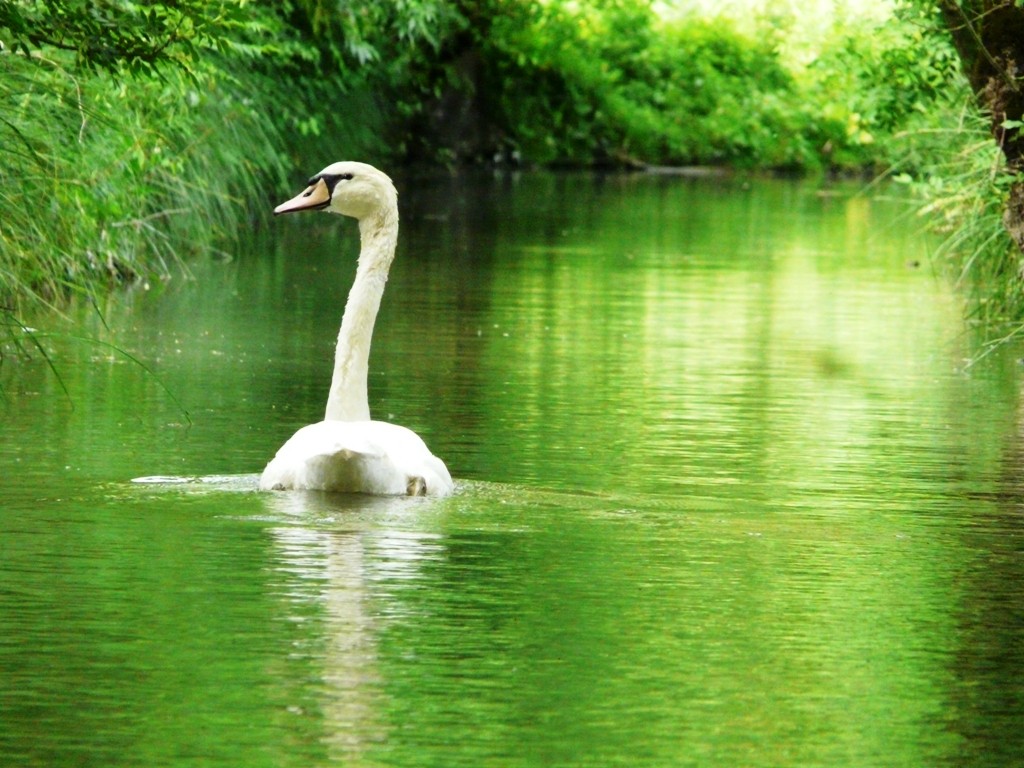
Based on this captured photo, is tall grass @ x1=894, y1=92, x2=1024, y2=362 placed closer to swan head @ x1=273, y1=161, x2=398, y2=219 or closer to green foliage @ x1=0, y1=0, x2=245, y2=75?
swan head @ x1=273, y1=161, x2=398, y2=219

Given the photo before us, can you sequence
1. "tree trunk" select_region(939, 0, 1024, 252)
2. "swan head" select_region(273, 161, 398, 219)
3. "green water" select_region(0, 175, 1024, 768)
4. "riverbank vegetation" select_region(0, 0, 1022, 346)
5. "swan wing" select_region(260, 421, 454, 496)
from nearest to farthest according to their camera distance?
"green water" select_region(0, 175, 1024, 768), "swan wing" select_region(260, 421, 454, 496), "swan head" select_region(273, 161, 398, 219), "tree trunk" select_region(939, 0, 1024, 252), "riverbank vegetation" select_region(0, 0, 1022, 346)

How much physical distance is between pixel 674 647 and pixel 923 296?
1684cm

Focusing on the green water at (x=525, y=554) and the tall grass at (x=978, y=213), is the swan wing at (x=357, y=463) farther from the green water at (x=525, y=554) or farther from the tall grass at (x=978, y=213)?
the tall grass at (x=978, y=213)

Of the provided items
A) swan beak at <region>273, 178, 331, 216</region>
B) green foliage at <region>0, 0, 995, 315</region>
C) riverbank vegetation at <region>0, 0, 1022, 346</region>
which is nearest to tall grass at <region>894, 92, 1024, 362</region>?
riverbank vegetation at <region>0, 0, 1022, 346</region>

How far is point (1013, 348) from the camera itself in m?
19.1

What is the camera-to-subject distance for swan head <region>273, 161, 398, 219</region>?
38.1 feet

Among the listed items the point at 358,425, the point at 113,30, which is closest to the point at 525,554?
the point at 358,425

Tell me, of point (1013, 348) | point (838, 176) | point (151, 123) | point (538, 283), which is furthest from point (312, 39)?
point (838, 176)

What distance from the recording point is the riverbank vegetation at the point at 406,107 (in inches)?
546

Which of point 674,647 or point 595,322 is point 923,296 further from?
point 674,647

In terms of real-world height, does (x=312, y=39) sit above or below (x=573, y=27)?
below

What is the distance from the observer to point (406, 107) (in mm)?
44375

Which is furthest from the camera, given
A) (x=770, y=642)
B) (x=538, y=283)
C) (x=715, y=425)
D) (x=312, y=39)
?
(x=312, y=39)

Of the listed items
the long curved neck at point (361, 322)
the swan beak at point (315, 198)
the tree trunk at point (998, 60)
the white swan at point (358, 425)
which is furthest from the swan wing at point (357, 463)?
the tree trunk at point (998, 60)
